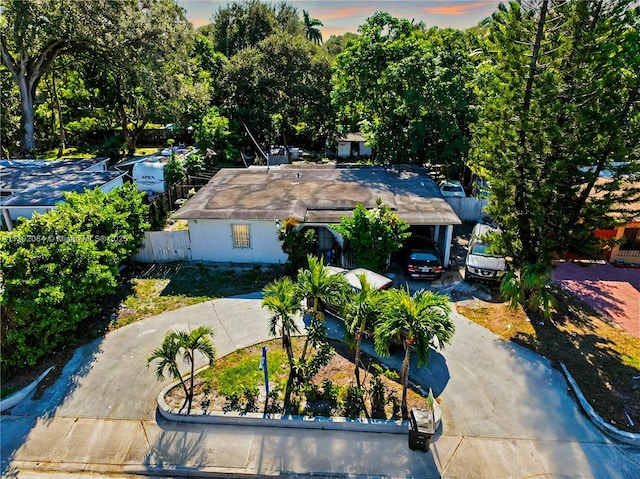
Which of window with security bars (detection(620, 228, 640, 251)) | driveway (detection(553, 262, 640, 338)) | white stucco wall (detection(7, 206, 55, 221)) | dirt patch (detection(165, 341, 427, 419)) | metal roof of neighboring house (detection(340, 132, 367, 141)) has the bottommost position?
dirt patch (detection(165, 341, 427, 419))

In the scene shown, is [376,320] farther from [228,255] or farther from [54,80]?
[54,80]

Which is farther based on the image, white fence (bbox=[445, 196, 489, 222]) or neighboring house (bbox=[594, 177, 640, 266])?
white fence (bbox=[445, 196, 489, 222])

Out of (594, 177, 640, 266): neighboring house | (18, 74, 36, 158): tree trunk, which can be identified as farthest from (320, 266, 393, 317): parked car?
(18, 74, 36, 158): tree trunk

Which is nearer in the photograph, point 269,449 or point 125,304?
point 269,449

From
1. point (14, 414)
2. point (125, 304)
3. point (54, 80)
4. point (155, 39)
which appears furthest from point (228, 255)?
point (54, 80)

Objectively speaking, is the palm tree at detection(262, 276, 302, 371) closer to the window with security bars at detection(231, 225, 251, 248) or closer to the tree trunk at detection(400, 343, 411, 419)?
the tree trunk at detection(400, 343, 411, 419)

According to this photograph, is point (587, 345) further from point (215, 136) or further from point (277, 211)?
point (215, 136)
